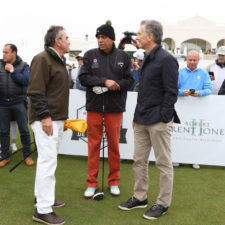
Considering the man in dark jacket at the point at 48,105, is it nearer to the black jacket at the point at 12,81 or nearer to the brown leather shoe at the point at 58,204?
the brown leather shoe at the point at 58,204

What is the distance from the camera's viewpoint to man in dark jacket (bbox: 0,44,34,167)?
445cm

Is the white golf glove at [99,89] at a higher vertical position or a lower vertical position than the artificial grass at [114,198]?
higher

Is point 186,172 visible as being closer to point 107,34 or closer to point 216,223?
point 216,223

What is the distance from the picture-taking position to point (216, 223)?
9.77 ft

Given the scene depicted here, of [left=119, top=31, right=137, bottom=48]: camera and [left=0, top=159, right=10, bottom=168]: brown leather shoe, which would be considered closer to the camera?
[left=0, top=159, right=10, bottom=168]: brown leather shoe

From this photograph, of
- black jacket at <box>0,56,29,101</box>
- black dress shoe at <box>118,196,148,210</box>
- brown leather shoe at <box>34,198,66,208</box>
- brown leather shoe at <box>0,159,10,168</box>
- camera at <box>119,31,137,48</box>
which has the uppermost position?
camera at <box>119,31,137,48</box>

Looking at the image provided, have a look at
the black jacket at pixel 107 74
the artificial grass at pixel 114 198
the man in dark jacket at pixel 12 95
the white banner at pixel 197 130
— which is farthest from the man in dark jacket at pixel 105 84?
the man in dark jacket at pixel 12 95

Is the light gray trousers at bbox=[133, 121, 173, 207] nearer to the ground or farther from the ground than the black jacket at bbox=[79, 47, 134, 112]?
nearer to the ground

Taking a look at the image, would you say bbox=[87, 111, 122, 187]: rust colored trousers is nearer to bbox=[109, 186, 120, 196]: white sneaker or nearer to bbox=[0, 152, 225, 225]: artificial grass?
bbox=[109, 186, 120, 196]: white sneaker

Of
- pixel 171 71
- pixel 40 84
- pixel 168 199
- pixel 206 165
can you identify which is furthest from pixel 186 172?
pixel 40 84

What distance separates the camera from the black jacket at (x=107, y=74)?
3410mm

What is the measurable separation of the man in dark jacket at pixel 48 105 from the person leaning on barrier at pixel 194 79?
2337mm

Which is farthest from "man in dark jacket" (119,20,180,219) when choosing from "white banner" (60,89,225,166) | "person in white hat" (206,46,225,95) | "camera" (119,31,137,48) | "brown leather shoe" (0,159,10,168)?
"person in white hat" (206,46,225,95)

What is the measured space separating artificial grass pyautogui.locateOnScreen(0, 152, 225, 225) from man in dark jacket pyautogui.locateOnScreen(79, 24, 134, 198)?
30 centimetres
